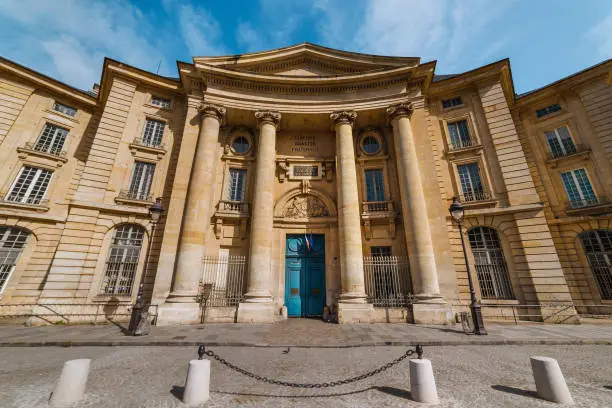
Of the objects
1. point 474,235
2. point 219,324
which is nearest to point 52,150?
point 219,324

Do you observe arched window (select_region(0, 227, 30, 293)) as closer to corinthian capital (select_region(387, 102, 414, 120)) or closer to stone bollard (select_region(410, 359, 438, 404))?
stone bollard (select_region(410, 359, 438, 404))

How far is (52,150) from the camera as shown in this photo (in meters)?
14.0

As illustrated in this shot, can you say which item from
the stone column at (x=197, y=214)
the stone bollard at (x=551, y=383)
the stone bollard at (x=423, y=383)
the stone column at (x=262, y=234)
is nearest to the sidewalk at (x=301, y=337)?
the stone column at (x=262, y=234)

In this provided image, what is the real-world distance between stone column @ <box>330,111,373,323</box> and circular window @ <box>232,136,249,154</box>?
5719 mm

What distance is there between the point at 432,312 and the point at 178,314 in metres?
10.6

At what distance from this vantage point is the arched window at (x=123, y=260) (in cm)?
1169

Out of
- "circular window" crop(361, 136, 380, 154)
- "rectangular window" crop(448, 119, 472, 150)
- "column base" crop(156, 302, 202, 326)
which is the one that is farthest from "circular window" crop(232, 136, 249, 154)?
"rectangular window" crop(448, 119, 472, 150)

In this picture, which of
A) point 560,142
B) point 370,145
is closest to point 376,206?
point 370,145

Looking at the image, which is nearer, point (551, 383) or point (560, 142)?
point (551, 383)

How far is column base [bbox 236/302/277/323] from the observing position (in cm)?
1034

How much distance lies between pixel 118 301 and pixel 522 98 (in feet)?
85.1

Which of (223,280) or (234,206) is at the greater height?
(234,206)

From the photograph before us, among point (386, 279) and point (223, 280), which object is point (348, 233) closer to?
point (386, 279)

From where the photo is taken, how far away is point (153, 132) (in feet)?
48.0
